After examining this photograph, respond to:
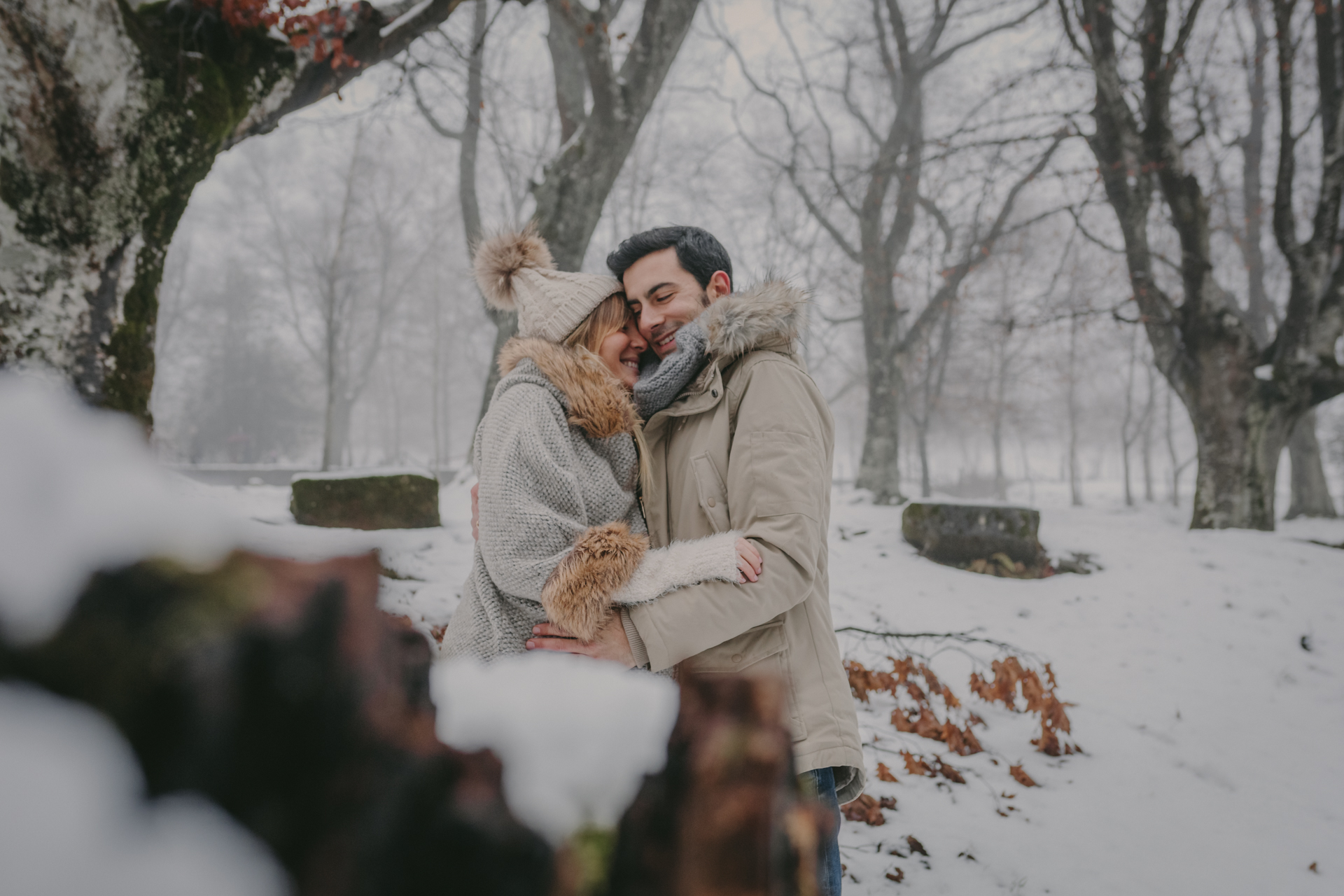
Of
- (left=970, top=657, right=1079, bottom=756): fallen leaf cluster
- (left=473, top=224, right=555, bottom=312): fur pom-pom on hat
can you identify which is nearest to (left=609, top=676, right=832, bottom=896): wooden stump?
(left=473, top=224, right=555, bottom=312): fur pom-pom on hat

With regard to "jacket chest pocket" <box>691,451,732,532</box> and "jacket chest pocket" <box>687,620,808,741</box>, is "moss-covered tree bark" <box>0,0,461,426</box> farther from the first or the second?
"jacket chest pocket" <box>687,620,808,741</box>

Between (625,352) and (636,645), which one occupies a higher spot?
(625,352)

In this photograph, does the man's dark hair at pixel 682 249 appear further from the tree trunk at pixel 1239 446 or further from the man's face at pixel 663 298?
the tree trunk at pixel 1239 446

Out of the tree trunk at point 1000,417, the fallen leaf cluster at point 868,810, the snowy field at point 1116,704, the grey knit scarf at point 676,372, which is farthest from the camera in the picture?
the tree trunk at point 1000,417

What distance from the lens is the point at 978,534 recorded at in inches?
303

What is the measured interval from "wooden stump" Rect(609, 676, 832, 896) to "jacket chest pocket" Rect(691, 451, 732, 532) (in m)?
1.29

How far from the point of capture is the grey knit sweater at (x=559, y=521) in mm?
1412

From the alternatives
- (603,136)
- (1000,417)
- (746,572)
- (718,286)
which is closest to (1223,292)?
(603,136)

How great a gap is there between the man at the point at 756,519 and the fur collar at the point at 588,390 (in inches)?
7.6

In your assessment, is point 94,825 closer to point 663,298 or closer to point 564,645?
point 564,645

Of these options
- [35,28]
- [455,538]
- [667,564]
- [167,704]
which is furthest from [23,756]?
[455,538]

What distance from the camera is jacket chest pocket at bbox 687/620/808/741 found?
1.58 m

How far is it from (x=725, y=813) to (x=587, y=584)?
106 cm

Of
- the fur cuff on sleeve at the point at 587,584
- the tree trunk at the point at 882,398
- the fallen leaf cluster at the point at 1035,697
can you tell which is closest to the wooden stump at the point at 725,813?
the fur cuff on sleeve at the point at 587,584
